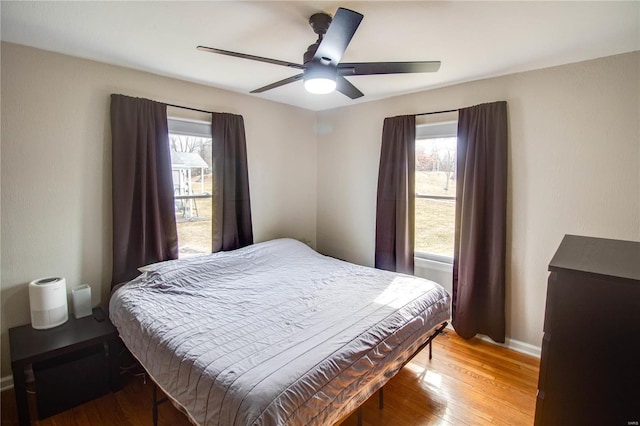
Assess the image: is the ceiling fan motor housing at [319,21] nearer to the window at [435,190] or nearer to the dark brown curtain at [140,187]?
the dark brown curtain at [140,187]

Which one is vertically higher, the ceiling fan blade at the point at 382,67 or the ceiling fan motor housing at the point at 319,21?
the ceiling fan motor housing at the point at 319,21

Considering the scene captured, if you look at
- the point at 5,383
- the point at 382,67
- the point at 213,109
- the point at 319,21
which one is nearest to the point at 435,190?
the point at 382,67

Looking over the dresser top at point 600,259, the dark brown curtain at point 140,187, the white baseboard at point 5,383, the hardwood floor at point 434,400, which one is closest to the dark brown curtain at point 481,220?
the hardwood floor at point 434,400

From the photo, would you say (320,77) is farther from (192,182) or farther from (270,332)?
(192,182)

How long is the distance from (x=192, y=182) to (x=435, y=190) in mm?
2564

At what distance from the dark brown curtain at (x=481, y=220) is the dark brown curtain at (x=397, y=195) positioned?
49cm

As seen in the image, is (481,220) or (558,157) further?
(481,220)

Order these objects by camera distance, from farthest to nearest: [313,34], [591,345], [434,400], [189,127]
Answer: [189,127]
[434,400]
[313,34]
[591,345]

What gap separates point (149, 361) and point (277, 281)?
1119 mm

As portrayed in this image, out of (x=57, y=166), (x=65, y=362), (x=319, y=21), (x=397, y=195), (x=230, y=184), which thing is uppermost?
(x=319, y=21)

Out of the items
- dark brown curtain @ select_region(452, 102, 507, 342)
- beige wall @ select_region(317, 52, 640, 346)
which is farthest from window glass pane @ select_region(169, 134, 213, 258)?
dark brown curtain @ select_region(452, 102, 507, 342)

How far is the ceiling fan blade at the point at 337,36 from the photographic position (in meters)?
1.34

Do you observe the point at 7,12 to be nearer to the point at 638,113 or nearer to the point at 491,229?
the point at 491,229

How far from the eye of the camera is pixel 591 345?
2.66 ft
